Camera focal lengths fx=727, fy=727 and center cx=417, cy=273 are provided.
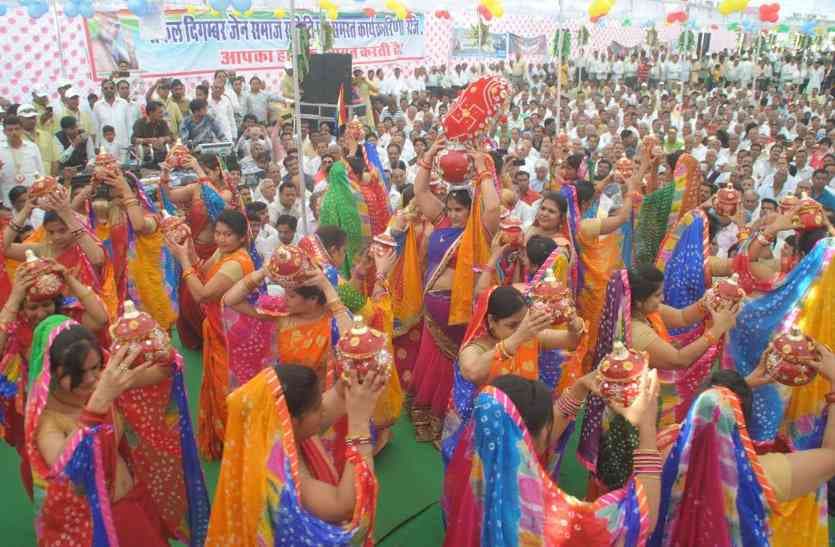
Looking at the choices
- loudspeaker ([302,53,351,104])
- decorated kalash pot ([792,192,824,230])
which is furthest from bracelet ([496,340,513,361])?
loudspeaker ([302,53,351,104])

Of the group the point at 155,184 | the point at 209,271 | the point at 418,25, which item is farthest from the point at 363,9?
the point at 209,271

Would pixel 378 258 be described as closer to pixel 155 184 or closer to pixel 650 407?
pixel 650 407

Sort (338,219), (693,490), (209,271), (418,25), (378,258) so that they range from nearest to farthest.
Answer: (693,490) → (378,258) → (209,271) → (338,219) → (418,25)

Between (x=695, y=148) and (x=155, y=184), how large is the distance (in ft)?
Answer: 22.4

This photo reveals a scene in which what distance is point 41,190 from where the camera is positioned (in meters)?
3.45

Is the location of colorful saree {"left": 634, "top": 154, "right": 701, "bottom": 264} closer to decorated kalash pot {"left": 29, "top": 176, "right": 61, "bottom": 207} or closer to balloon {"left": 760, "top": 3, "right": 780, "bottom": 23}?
decorated kalash pot {"left": 29, "top": 176, "right": 61, "bottom": 207}

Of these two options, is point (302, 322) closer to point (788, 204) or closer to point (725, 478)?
point (725, 478)

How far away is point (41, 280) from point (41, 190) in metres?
0.98

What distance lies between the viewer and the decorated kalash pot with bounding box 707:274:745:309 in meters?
2.86

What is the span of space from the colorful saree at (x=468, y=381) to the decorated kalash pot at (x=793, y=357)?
874mm

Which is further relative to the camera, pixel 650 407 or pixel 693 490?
pixel 693 490

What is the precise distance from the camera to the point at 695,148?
962 cm

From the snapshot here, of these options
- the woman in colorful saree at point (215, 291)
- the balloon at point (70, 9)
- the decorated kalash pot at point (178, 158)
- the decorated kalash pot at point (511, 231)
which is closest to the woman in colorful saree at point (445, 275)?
the decorated kalash pot at point (511, 231)

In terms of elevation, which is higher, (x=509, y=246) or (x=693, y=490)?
(x=509, y=246)
